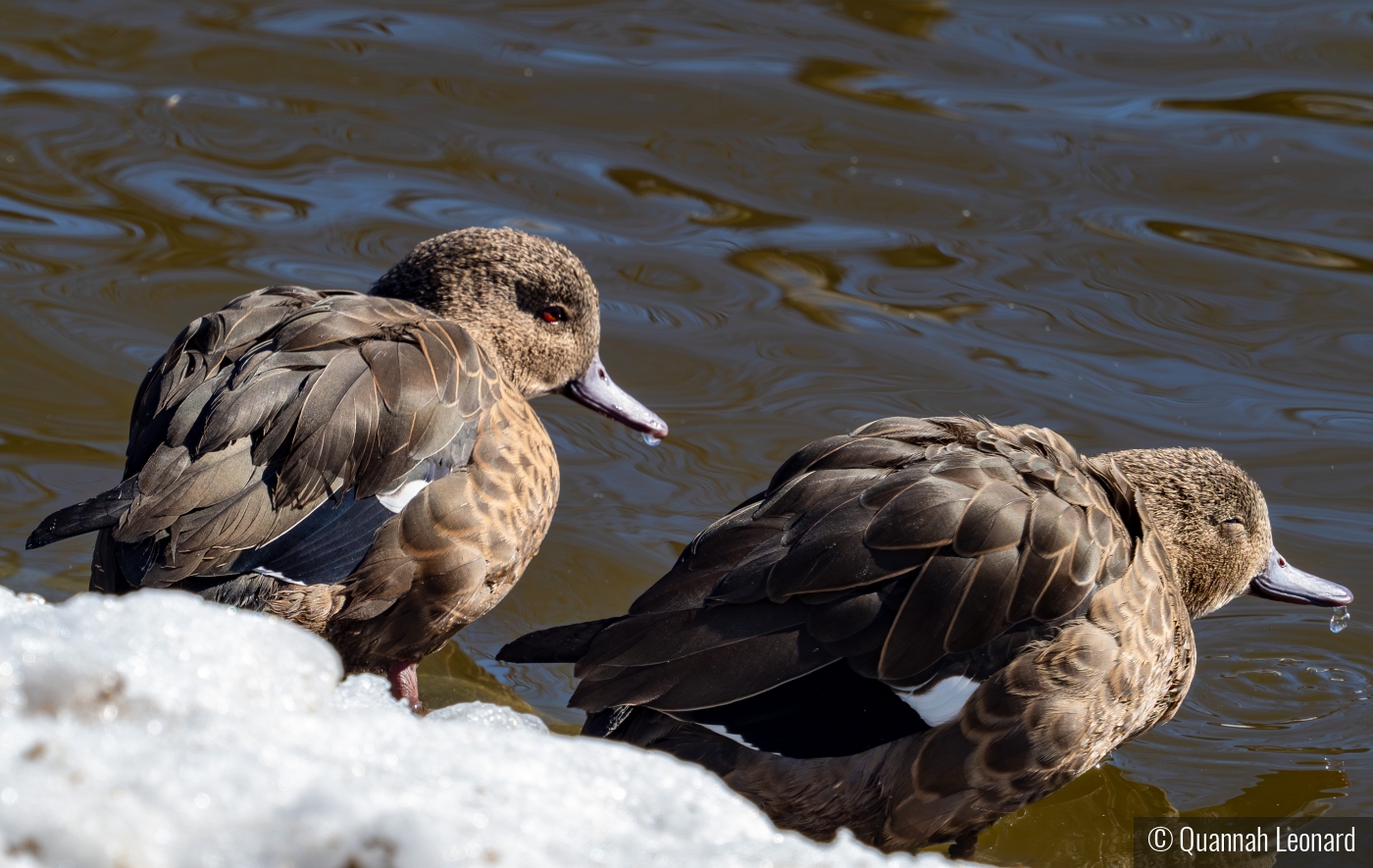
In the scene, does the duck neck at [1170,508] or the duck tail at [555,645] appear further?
the duck neck at [1170,508]

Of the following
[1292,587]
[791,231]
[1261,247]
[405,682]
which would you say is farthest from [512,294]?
[1261,247]

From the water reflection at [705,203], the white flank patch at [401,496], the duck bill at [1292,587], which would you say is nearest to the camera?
the white flank patch at [401,496]

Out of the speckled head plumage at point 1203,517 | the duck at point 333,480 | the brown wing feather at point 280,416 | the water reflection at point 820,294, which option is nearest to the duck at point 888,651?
the duck at point 333,480

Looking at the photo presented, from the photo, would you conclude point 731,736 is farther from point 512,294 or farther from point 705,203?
point 705,203

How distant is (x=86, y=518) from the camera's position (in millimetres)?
3576

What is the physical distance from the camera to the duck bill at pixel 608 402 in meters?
5.55

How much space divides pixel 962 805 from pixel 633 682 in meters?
0.86

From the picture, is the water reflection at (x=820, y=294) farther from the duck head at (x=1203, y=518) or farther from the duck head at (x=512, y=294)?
the duck head at (x=1203, y=518)

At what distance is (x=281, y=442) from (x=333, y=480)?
170mm

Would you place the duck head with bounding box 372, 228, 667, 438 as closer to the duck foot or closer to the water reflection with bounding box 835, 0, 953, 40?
the duck foot

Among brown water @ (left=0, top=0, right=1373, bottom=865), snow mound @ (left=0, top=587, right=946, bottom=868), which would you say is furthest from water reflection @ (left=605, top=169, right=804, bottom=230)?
snow mound @ (left=0, top=587, right=946, bottom=868)

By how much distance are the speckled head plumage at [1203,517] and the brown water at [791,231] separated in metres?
0.44

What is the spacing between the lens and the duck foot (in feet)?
14.0

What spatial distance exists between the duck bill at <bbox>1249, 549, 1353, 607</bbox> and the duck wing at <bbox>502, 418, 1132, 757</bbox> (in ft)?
4.62
